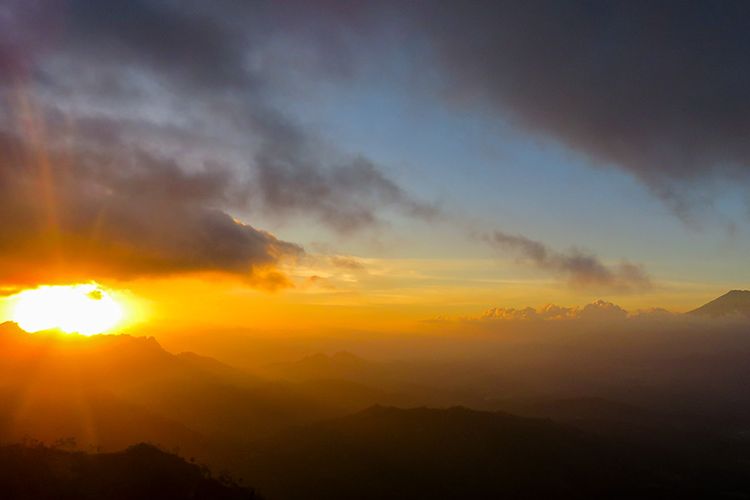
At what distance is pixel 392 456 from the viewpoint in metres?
183

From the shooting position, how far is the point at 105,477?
8806 cm

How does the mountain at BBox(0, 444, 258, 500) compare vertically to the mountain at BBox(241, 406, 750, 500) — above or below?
above

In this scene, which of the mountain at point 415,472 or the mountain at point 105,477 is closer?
the mountain at point 105,477

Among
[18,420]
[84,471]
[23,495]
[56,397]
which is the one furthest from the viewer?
[56,397]

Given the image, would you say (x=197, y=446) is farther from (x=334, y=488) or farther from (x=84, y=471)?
(x=84, y=471)

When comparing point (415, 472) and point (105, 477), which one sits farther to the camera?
point (415, 472)

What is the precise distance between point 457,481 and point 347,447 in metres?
40.9

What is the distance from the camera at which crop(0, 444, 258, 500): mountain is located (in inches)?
3113

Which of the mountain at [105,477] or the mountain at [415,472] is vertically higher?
the mountain at [105,477]

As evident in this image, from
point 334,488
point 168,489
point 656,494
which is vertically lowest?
point 656,494

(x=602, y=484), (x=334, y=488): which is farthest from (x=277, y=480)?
(x=602, y=484)

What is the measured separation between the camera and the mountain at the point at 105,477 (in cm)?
7906

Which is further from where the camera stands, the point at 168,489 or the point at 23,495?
the point at 168,489

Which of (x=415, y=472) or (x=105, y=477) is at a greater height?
(x=105, y=477)
